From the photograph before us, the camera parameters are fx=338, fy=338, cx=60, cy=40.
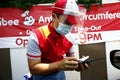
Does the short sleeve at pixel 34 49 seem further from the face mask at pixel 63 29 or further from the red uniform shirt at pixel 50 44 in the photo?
the face mask at pixel 63 29

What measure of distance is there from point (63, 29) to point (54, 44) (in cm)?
17

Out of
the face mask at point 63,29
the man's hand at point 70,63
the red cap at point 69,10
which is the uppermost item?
the red cap at point 69,10

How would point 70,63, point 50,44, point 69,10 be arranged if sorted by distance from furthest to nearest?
point 50,44
point 69,10
point 70,63

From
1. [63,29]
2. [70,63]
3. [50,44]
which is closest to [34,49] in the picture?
[50,44]

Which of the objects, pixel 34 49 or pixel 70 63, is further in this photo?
pixel 34 49

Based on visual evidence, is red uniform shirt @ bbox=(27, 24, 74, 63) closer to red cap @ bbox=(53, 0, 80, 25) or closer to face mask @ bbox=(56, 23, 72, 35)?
face mask @ bbox=(56, 23, 72, 35)

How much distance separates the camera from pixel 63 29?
2670 millimetres

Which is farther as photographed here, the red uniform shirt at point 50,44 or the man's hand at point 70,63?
the red uniform shirt at point 50,44

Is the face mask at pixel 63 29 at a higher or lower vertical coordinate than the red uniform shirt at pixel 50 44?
higher

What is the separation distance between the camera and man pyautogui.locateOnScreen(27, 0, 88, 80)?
8.52 ft

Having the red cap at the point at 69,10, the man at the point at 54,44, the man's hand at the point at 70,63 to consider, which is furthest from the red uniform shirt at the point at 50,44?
the man's hand at the point at 70,63

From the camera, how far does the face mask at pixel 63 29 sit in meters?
2.65

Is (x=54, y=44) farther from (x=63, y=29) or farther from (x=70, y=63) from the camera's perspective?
(x=70, y=63)

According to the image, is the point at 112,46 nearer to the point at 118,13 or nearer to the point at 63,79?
the point at 118,13
